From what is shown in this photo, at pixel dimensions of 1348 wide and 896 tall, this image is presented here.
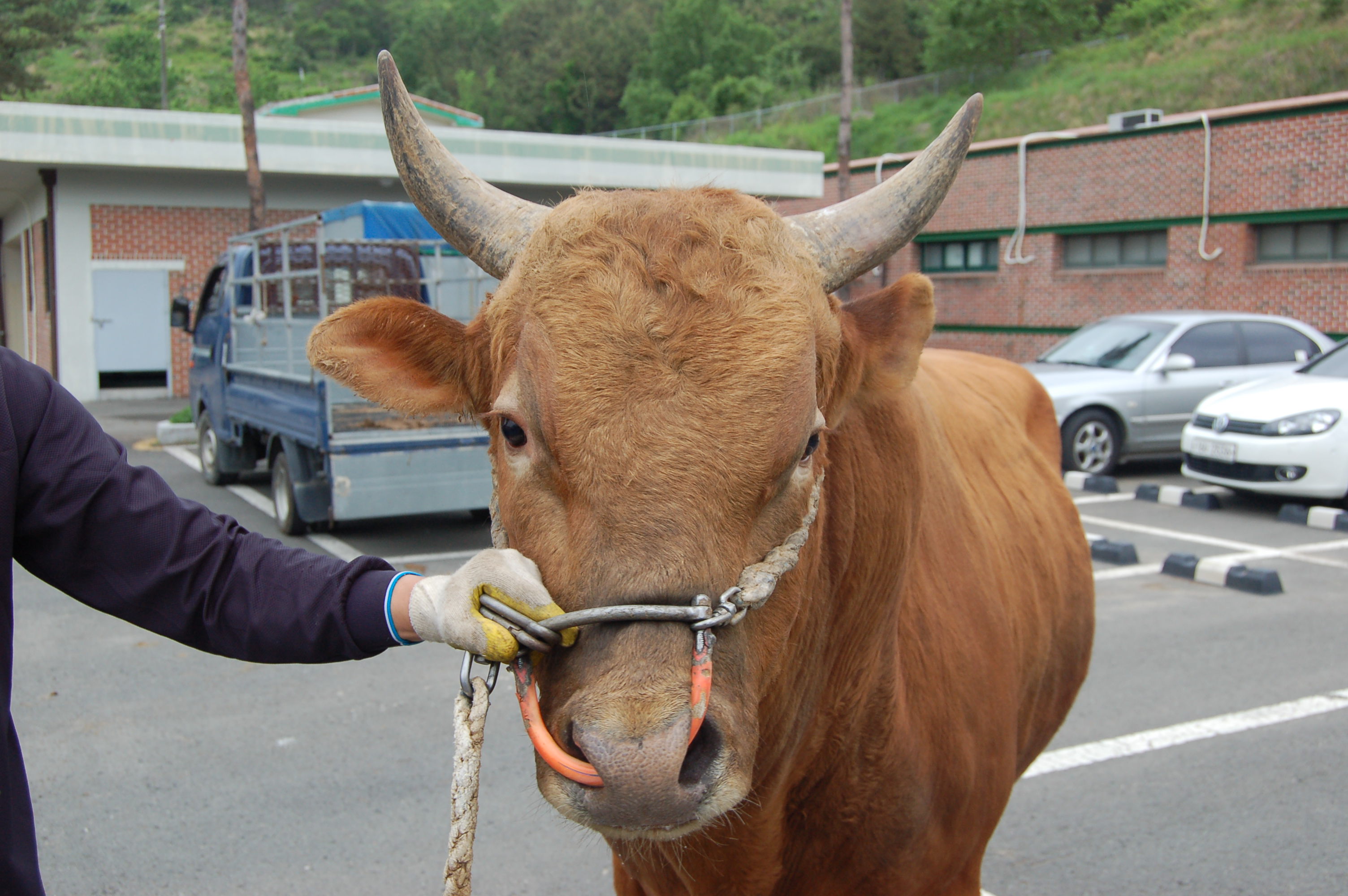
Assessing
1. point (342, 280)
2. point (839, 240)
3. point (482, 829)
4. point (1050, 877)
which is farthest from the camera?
point (342, 280)

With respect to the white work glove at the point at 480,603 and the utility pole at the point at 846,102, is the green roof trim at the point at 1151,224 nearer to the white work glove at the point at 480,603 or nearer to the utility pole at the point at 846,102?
the utility pole at the point at 846,102

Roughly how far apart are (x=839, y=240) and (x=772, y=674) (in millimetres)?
888

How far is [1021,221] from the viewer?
22.8 metres

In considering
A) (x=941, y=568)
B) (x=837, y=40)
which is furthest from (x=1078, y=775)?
(x=837, y=40)

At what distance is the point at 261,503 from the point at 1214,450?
9.73 metres

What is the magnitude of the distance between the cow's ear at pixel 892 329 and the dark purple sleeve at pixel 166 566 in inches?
43.8

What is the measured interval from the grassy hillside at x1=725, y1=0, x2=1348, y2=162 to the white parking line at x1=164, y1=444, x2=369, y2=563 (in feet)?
55.6

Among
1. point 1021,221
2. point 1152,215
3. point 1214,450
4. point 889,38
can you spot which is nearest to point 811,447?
point 1214,450

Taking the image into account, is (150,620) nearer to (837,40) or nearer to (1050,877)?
(1050,877)

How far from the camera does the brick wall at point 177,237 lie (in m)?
20.7

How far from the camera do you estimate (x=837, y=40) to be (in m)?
69.1

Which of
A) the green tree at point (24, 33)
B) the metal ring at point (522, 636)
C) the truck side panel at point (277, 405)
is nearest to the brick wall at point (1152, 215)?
the truck side panel at point (277, 405)

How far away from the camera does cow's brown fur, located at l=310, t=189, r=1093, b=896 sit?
1.69 metres

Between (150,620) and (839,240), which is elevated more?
(839,240)
